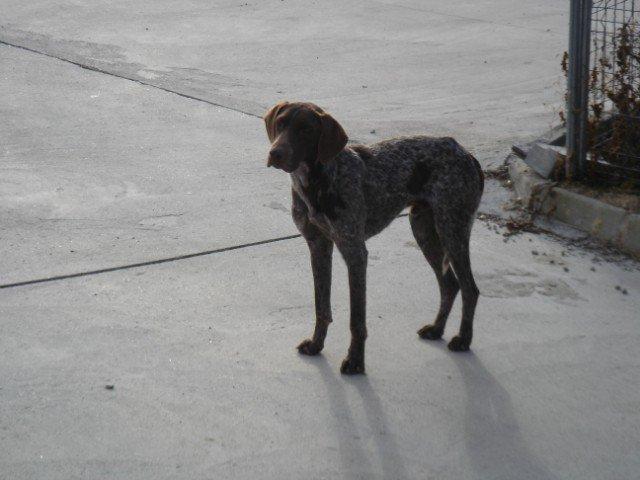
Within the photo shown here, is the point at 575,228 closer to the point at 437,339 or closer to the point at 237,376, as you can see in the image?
the point at 437,339

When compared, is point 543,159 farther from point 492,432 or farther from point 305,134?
point 492,432

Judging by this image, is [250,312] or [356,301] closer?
[356,301]

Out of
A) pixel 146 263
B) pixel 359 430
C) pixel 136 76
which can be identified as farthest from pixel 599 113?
pixel 136 76

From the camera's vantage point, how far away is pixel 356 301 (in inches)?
177

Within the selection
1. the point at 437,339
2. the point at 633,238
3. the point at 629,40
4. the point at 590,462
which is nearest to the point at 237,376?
the point at 437,339

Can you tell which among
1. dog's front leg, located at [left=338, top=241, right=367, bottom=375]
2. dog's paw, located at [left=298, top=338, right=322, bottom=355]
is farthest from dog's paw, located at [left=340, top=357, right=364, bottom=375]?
dog's paw, located at [left=298, top=338, right=322, bottom=355]

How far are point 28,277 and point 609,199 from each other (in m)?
3.38

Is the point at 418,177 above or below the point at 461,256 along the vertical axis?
above

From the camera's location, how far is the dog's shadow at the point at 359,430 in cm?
383

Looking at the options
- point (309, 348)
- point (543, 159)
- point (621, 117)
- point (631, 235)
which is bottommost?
point (309, 348)

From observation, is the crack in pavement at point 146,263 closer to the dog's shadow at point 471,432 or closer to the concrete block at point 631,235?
the dog's shadow at point 471,432

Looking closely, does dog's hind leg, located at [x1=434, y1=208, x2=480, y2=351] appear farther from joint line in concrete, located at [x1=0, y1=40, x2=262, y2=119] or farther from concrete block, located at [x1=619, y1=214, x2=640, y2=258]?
joint line in concrete, located at [x1=0, y1=40, x2=262, y2=119]

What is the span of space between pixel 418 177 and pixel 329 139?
564mm

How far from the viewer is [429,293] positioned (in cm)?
539
